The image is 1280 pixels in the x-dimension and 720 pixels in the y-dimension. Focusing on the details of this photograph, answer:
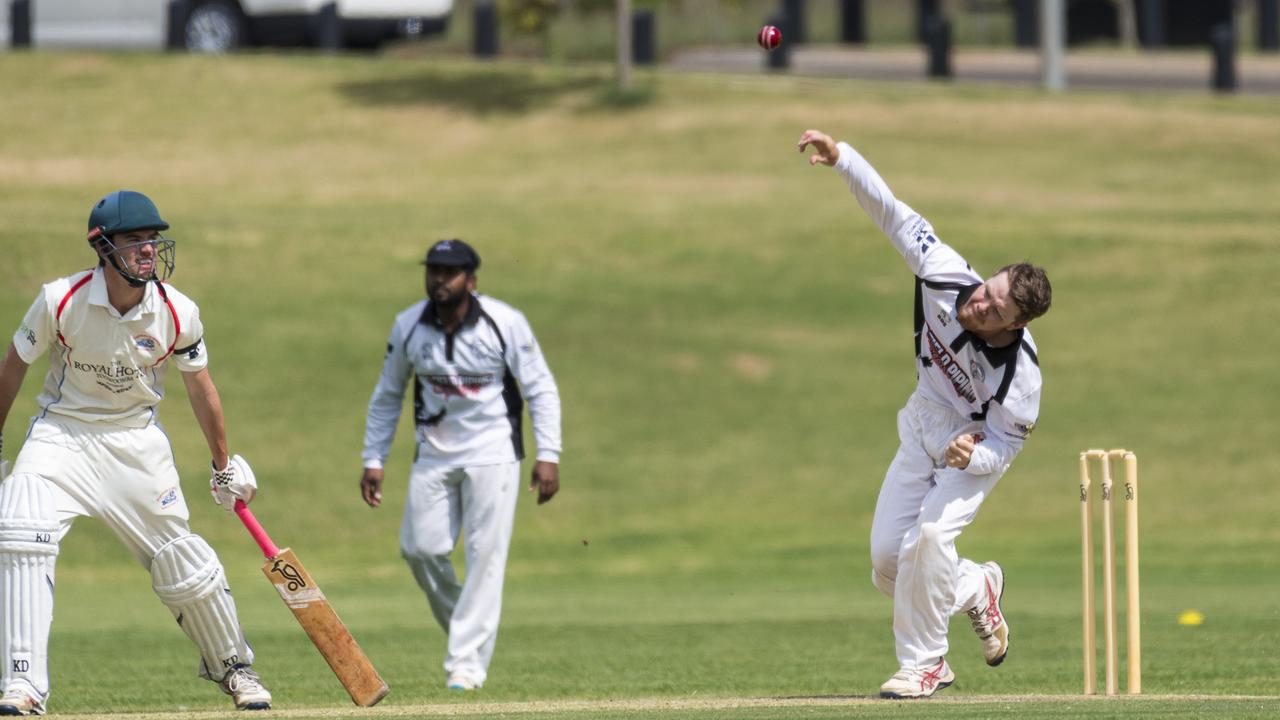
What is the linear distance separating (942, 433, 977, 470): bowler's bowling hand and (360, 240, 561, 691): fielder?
8.00 feet

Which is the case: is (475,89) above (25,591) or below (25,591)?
above

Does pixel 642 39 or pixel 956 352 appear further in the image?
pixel 642 39

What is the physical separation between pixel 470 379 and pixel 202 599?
2244 millimetres

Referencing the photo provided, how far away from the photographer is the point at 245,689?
7680mm

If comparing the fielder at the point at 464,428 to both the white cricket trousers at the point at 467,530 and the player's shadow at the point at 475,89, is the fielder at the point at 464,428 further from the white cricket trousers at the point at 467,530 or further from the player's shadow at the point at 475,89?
the player's shadow at the point at 475,89

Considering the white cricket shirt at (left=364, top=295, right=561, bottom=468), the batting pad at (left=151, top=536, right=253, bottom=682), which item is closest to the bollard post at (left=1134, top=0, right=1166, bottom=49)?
the white cricket shirt at (left=364, top=295, right=561, bottom=468)

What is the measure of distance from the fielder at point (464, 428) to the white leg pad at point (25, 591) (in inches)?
101

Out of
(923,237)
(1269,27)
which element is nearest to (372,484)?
(923,237)

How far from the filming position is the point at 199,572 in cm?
757

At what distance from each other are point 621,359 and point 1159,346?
18.5 feet

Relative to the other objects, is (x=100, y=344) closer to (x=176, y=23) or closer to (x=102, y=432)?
(x=102, y=432)

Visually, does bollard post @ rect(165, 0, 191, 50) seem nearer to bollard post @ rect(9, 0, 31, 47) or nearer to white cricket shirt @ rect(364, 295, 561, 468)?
bollard post @ rect(9, 0, 31, 47)

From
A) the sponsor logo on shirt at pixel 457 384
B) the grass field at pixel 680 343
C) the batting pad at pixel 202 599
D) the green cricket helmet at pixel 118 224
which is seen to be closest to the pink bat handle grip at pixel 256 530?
the batting pad at pixel 202 599

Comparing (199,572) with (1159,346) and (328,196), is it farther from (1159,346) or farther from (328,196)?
(328,196)
